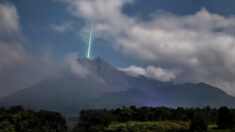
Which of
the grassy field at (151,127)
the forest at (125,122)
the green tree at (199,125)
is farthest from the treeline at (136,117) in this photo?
the green tree at (199,125)

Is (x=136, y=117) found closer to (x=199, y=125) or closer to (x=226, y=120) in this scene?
(x=199, y=125)

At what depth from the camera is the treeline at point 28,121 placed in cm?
6631

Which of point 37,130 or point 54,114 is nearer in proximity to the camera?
point 37,130

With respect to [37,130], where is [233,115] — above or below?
Answer: above

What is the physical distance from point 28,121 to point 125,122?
31.0m

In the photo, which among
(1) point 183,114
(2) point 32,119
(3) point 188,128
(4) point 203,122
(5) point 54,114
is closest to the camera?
(4) point 203,122

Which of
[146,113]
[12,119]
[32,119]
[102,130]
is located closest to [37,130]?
[32,119]

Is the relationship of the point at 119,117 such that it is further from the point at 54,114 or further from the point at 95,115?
the point at 54,114

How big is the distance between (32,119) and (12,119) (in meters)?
6.32

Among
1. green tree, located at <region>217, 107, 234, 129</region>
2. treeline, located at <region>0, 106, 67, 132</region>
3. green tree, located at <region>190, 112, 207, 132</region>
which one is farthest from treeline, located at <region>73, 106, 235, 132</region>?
green tree, located at <region>190, 112, 207, 132</region>

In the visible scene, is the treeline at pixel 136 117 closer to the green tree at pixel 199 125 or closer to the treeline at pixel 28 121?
the treeline at pixel 28 121

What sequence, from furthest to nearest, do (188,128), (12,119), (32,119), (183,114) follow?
(183,114) → (32,119) → (12,119) → (188,128)

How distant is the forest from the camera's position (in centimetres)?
5831

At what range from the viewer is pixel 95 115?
284ft
